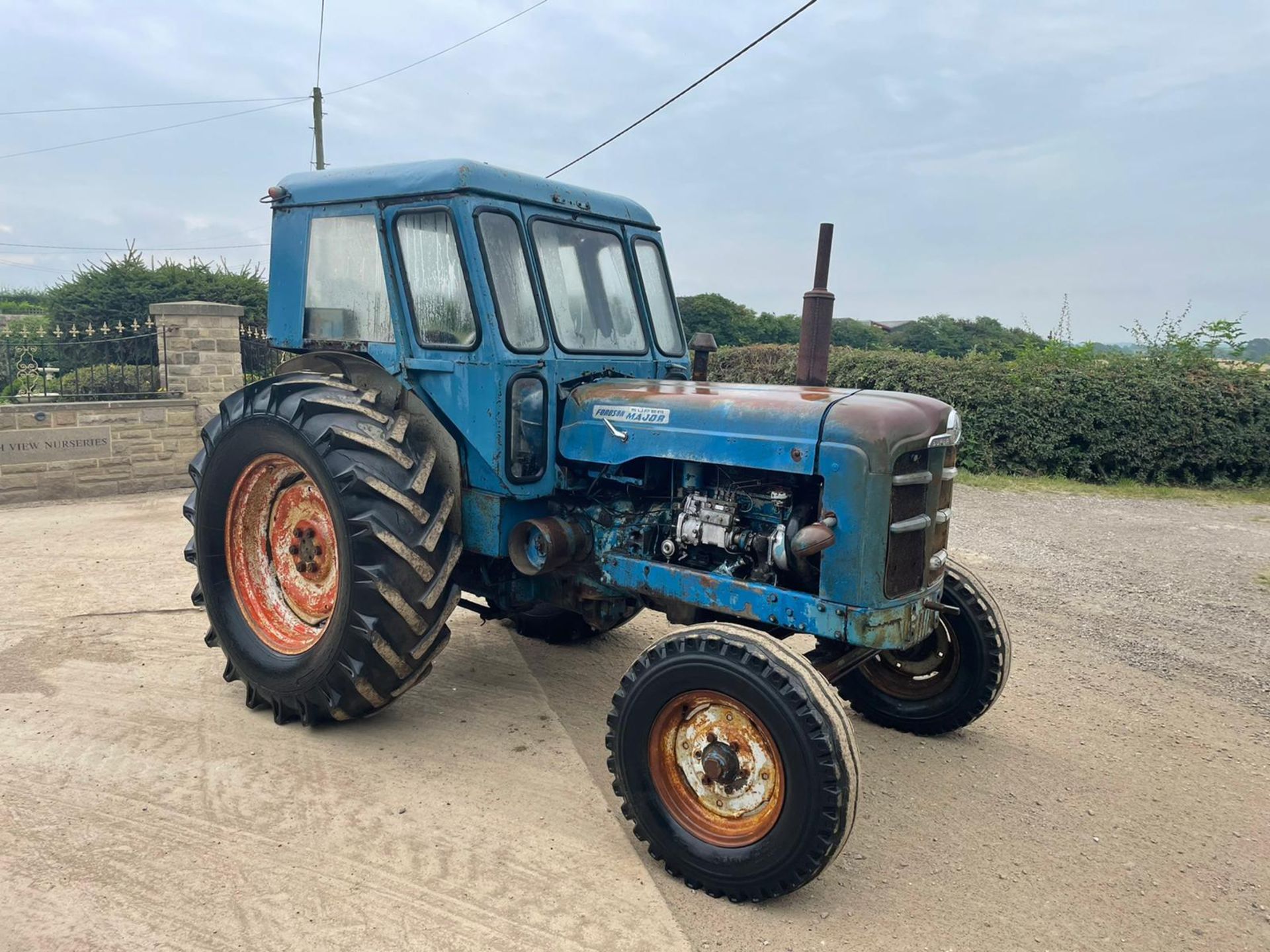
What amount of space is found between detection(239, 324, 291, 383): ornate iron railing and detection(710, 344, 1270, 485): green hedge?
9.08m

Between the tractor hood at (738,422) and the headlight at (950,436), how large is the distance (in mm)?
34

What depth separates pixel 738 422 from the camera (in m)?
3.52

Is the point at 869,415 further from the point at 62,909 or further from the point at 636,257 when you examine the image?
the point at 62,909

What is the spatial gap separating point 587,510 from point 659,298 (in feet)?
4.57

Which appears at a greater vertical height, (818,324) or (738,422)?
(818,324)

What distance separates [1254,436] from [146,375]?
14322mm

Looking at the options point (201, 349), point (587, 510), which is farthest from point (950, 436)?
point (201, 349)

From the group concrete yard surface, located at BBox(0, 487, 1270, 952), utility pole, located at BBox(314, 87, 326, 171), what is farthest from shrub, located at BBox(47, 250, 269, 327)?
concrete yard surface, located at BBox(0, 487, 1270, 952)

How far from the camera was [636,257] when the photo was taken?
188 inches

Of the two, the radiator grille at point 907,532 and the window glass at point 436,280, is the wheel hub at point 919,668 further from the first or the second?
the window glass at point 436,280

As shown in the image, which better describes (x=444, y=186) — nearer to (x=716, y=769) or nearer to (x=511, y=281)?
(x=511, y=281)

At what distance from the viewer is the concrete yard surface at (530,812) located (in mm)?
2916

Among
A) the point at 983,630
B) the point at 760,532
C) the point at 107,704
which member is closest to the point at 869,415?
the point at 760,532

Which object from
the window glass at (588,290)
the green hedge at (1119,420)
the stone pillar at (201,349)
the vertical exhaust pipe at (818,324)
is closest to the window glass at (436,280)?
the window glass at (588,290)
